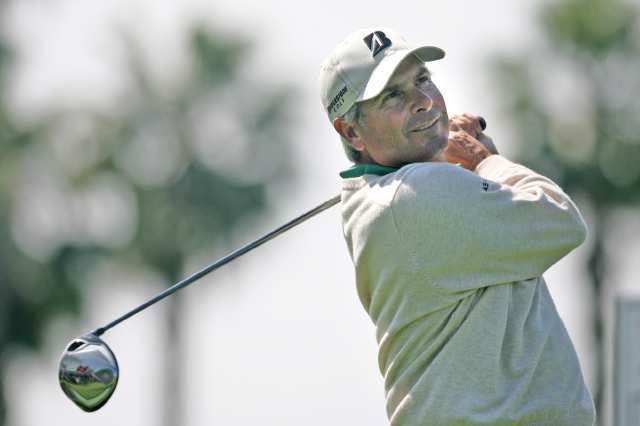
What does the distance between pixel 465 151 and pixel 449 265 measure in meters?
0.49

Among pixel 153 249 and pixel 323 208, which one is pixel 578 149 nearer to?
pixel 153 249

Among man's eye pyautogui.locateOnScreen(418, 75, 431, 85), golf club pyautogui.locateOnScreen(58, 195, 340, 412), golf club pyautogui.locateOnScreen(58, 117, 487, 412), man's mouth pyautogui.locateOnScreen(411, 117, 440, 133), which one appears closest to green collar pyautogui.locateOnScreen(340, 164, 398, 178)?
man's mouth pyautogui.locateOnScreen(411, 117, 440, 133)

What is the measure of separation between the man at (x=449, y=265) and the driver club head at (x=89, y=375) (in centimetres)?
75

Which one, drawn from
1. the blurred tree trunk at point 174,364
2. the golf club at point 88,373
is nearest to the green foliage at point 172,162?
the blurred tree trunk at point 174,364

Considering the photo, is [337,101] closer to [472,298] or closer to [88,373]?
[472,298]

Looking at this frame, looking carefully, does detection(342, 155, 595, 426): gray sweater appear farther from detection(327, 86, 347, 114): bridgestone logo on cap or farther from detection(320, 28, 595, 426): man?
detection(327, 86, 347, 114): bridgestone logo on cap

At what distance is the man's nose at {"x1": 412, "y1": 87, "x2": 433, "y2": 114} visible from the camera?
191 inches

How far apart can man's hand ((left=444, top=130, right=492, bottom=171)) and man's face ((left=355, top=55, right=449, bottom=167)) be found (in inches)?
3.1

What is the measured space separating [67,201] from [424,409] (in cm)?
2344

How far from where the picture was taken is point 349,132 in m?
5.00

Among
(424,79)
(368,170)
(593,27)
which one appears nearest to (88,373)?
(368,170)

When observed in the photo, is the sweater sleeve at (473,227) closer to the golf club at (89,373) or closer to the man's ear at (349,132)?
the man's ear at (349,132)

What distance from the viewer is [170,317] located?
30531mm

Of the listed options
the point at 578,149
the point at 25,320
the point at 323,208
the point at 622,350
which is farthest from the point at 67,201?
the point at 323,208
